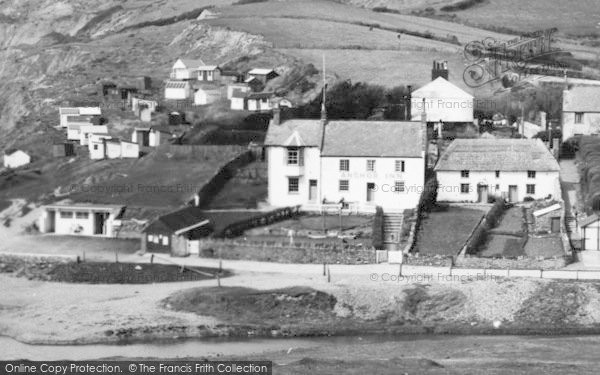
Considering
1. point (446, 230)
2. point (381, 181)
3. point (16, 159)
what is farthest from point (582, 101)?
point (16, 159)

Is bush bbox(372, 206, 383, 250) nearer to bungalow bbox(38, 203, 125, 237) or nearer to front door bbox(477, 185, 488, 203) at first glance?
front door bbox(477, 185, 488, 203)

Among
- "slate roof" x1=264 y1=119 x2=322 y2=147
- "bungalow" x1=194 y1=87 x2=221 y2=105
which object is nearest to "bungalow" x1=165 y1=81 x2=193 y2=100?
"bungalow" x1=194 y1=87 x2=221 y2=105

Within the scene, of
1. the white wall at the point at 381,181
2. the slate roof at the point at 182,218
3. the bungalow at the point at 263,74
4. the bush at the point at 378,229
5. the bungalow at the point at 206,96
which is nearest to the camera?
the bush at the point at 378,229

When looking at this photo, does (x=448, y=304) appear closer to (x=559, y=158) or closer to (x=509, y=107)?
(x=559, y=158)

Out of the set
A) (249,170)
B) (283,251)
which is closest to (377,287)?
(283,251)

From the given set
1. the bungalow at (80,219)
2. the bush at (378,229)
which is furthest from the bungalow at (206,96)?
the bush at (378,229)

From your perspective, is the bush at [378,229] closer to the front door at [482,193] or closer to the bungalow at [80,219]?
the front door at [482,193]

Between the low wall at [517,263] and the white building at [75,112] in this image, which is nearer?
the low wall at [517,263]
